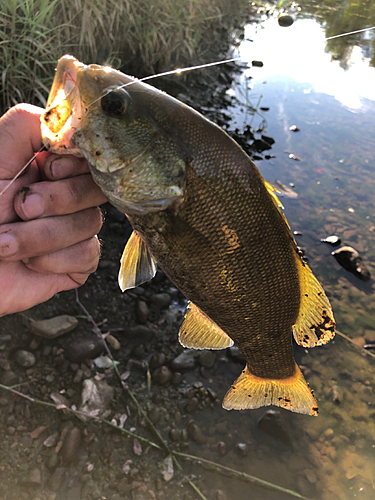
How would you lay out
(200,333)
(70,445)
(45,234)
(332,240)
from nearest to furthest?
(45,234) < (200,333) < (70,445) < (332,240)

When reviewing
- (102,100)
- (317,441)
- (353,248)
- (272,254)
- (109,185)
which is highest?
(102,100)

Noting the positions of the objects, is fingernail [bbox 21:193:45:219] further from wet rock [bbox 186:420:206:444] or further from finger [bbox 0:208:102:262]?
wet rock [bbox 186:420:206:444]

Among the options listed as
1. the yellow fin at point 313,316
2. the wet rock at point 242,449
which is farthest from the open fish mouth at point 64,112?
the wet rock at point 242,449

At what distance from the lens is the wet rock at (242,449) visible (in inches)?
122

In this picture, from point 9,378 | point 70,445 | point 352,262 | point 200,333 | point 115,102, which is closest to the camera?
point 115,102

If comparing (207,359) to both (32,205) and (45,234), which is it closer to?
(45,234)

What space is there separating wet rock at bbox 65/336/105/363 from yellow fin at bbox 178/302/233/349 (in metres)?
1.44

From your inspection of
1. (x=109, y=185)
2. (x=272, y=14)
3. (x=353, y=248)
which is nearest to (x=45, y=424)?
(x=109, y=185)

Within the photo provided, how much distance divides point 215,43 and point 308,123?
3816 mm

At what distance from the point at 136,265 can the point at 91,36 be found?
4.57m

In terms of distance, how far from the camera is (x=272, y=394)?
7.29 ft

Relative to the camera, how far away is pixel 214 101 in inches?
324

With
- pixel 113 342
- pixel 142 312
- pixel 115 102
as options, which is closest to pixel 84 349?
pixel 113 342

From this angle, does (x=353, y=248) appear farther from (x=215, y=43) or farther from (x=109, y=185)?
(x=215, y=43)
